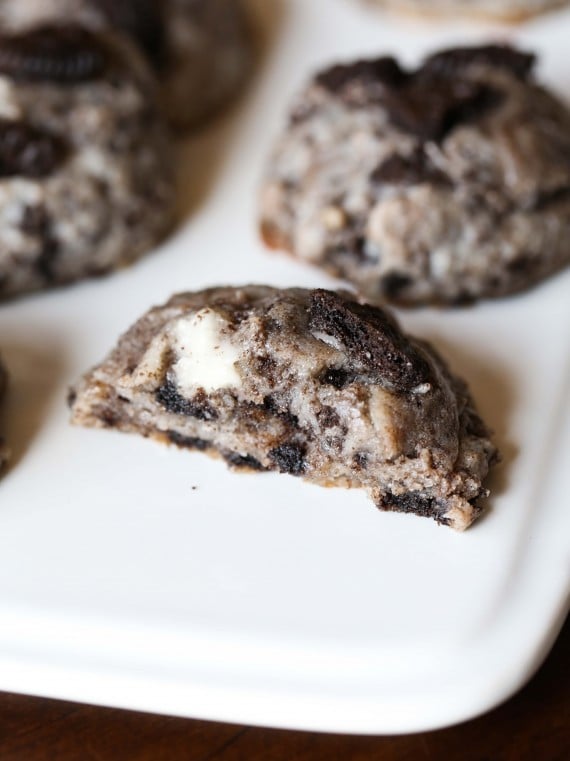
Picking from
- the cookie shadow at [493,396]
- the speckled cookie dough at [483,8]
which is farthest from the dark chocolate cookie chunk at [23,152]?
the speckled cookie dough at [483,8]

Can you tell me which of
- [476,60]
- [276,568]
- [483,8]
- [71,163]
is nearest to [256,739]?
[276,568]

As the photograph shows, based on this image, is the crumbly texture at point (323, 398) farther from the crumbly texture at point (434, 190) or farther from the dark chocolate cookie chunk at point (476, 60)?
the dark chocolate cookie chunk at point (476, 60)

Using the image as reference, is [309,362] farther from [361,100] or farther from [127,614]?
[361,100]

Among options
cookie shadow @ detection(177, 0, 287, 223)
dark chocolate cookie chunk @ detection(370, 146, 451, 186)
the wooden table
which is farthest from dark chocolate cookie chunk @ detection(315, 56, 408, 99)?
the wooden table

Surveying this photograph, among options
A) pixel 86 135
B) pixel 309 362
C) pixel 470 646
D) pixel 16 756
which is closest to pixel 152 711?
pixel 16 756

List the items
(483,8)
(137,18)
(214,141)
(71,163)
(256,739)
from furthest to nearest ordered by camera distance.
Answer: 1. (483,8)
2. (214,141)
3. (137,18)
4. (71,163)
5. (256,739)

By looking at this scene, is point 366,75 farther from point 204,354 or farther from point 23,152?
point 204,354
